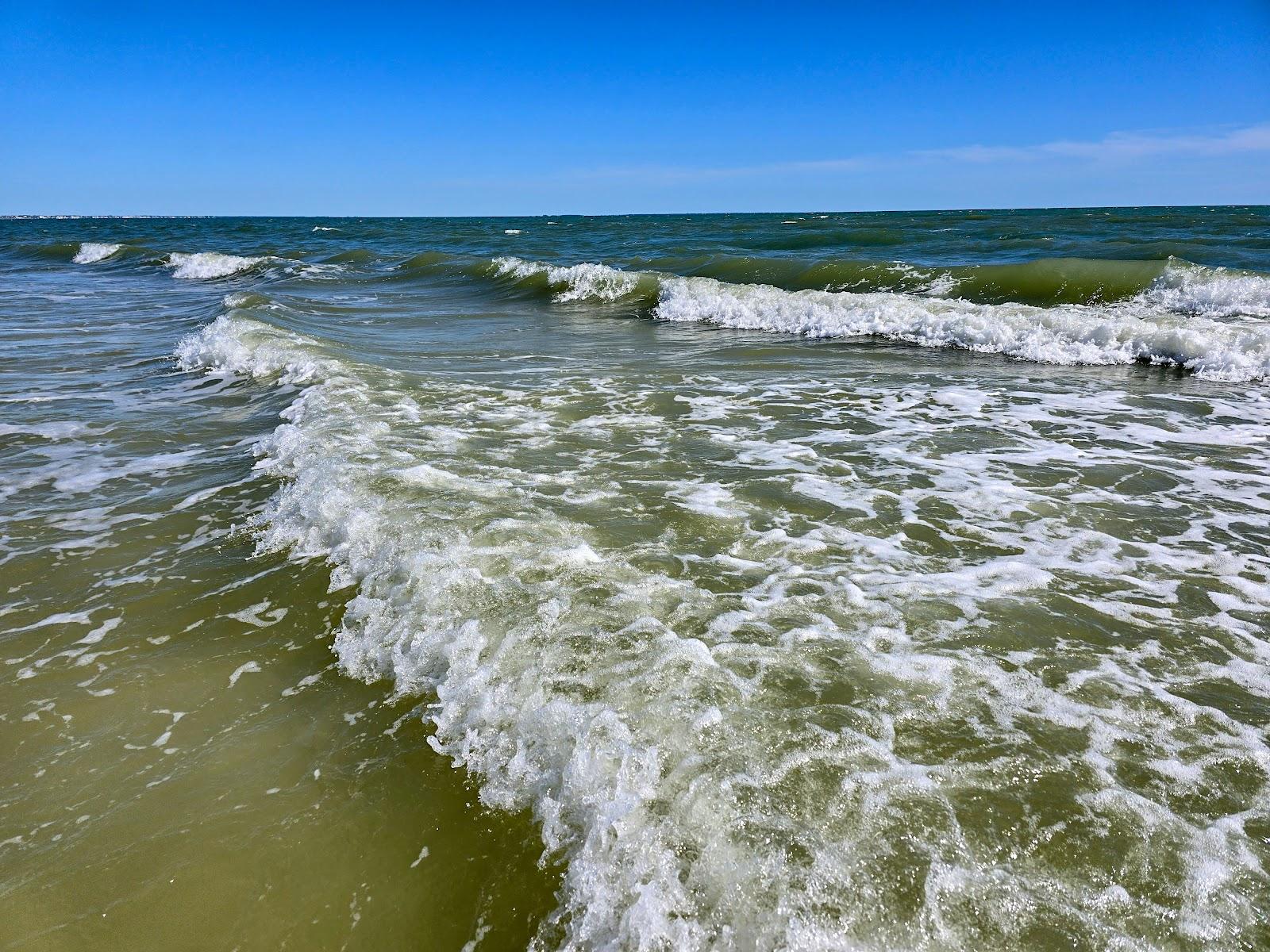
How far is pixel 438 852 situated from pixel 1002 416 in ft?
19.5

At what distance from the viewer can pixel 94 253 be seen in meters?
31.3

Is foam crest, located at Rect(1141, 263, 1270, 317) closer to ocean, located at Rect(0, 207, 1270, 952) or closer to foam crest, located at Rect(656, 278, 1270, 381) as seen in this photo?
foam crest, located at Rect(656, 278, 1270, 381)

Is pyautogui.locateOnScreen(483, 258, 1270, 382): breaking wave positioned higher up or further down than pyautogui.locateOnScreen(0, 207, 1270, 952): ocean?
higher up

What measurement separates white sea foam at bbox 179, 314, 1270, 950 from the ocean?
0.04ft

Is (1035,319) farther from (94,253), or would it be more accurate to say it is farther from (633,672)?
(94,253)

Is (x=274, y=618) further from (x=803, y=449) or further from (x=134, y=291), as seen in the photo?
(x=134, y=291)

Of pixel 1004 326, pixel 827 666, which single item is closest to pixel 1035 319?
pixel 1004 326

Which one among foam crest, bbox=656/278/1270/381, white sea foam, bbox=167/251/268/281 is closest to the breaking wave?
foam crest, bbox=656/278/1270/381

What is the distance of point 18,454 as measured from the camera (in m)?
5.53

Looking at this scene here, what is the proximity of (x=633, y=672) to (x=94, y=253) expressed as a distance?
37.7 m

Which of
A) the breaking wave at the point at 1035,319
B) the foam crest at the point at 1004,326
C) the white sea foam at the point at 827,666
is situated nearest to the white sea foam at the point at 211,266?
the breaking wave at the point at 1035,319

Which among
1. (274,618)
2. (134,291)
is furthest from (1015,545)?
(134,291)

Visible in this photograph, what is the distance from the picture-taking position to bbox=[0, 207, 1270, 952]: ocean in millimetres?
1860

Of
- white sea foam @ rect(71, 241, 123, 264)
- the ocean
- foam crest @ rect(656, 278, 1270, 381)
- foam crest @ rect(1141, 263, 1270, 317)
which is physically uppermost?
white sea foam @ rect(71, 241, 123, 264)
